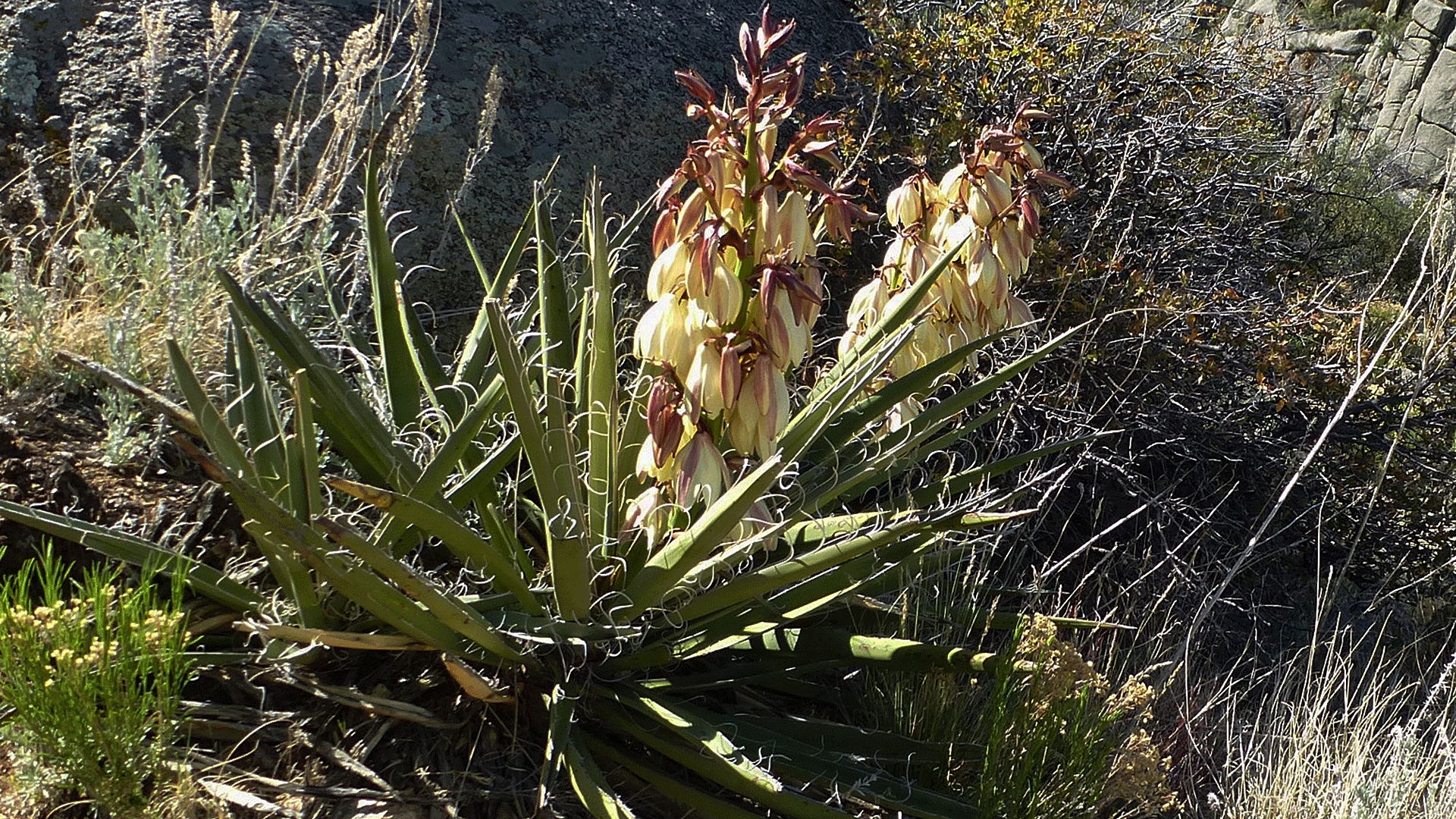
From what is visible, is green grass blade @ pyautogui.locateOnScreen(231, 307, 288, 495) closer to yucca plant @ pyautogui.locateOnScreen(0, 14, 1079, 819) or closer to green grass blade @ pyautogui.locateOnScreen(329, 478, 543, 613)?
yucca plant @ pyautogui.locateOnScreen(0, 14, 1079, 819)

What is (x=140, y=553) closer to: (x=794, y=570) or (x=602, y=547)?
(x=602, y=547)

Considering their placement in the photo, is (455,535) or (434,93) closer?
(455,535)

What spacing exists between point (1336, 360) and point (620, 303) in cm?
233

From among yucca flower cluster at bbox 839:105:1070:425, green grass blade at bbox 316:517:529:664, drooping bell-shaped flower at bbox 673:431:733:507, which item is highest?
yucca flower cluster at bbox 839:105:1070:425

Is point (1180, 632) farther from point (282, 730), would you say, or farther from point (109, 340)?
point (109, 340)

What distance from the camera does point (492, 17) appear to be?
3.39 m

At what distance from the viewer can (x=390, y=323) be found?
198 cm

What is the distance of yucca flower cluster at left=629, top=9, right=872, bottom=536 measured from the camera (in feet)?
4.90

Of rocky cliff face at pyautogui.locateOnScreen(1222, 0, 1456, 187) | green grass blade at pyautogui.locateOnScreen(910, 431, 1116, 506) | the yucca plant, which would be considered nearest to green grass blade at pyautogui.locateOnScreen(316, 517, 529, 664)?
the yucca plant

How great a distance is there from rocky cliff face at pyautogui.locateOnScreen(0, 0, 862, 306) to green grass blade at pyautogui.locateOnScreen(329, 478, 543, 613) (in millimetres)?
1193

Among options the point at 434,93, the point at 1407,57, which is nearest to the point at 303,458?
the point at 434,93

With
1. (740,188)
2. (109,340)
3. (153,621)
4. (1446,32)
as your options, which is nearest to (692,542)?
(740,188)

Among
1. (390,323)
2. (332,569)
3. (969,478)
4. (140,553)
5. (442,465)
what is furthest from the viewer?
(969,478)

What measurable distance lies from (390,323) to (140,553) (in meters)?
0.57
